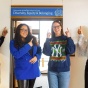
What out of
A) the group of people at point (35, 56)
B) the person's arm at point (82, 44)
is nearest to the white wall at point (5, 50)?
the group of people at point (35, 56)

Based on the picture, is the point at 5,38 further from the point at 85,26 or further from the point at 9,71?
the point at 85,26

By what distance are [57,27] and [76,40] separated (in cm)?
86

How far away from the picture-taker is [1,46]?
11.3 ft

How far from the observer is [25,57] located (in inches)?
99.7

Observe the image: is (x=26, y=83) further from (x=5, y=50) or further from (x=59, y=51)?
(x=5, y=50)

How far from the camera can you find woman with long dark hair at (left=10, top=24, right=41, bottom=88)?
8.23 ft

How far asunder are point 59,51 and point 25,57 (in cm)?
51

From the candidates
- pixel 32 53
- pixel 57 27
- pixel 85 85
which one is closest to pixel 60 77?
pixel 32 53

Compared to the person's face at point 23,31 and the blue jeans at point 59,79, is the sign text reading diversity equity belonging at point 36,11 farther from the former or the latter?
the blue jeans at point 59,79

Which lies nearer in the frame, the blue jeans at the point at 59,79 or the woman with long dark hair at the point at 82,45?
the blue jeans at the point at 59,79

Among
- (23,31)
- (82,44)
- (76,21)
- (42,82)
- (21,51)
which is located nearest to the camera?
(21,51)

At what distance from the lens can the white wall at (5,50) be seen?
11.2ft

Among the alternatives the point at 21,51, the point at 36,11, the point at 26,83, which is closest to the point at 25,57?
the point at 21,51

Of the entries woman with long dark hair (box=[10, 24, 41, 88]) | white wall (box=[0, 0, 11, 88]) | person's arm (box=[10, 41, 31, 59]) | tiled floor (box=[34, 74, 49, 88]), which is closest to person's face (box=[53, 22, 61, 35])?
woman with long dark hair (box=[10, 24, 41, 88])
